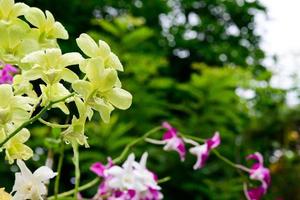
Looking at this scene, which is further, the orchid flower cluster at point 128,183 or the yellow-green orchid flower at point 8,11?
the orchid flower cluster at point 128,183

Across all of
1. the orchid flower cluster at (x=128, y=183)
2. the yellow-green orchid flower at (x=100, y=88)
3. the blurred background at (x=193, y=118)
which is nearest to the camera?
the yellow-green orchid flower at (x=100, y=88)

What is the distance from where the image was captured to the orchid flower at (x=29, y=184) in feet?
1.53

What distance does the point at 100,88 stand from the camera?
420 mm

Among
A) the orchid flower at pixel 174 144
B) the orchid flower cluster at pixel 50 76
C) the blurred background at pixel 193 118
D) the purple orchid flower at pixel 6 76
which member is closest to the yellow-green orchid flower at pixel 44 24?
the orchid flower cluster at pixel 50 76

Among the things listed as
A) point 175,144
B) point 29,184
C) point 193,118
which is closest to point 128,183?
point 175,144

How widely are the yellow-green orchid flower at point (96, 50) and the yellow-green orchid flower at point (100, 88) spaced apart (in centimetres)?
1

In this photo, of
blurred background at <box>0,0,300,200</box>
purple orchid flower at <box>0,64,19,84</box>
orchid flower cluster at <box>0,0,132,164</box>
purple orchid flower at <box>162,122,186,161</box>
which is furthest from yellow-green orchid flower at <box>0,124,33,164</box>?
blurred background at <box>0,0,300,200</box>

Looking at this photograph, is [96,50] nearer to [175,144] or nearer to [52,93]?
[52,93]

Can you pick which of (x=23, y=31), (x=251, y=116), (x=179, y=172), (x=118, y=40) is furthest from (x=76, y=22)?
(x=23, y=31)

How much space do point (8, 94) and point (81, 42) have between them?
0.06 m

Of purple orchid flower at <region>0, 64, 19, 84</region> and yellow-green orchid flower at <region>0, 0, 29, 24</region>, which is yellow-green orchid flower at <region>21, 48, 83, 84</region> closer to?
yellow-green orchid flower at <region>0, 0, 29, 24</region>

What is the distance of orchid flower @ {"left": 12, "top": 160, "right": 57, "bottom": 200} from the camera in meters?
0.47

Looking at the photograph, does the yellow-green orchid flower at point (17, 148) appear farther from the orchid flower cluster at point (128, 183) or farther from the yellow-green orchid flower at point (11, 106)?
the orchid flower cluster at point (128, 183)

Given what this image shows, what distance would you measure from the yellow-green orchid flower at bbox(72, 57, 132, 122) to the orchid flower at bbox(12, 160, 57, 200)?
0.29ft
